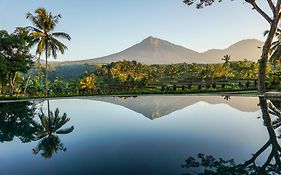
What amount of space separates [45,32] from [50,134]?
884 inches

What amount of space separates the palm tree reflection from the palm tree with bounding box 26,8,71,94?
1716cm

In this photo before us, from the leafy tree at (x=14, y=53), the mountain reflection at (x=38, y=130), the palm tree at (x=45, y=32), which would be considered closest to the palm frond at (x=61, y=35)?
the palm tree at (x=45, y=32)

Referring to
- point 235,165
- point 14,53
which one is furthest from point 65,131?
point 14,53

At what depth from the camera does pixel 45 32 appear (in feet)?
96.7

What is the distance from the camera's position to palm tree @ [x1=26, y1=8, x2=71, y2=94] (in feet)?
95.3

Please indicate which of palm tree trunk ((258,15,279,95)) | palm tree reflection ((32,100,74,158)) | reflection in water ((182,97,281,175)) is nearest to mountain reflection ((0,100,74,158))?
palm tree reflection ((32,100,74,158))

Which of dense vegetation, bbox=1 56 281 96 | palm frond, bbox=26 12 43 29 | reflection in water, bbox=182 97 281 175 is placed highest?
palm frond, bbox=26 12 43 29

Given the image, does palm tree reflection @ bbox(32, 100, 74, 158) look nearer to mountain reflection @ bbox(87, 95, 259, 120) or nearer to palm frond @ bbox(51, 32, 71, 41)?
mountain reflection @ bbox(87, 95, 259, 120)

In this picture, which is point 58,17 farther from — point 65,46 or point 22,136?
point 22,136

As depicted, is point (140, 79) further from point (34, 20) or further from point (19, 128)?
point (19, 128)

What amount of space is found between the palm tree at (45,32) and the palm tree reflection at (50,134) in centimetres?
1716

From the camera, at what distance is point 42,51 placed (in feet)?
96.8

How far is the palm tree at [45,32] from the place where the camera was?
95.3 ft

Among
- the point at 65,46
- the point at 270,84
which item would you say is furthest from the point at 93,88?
the point at 270,84
